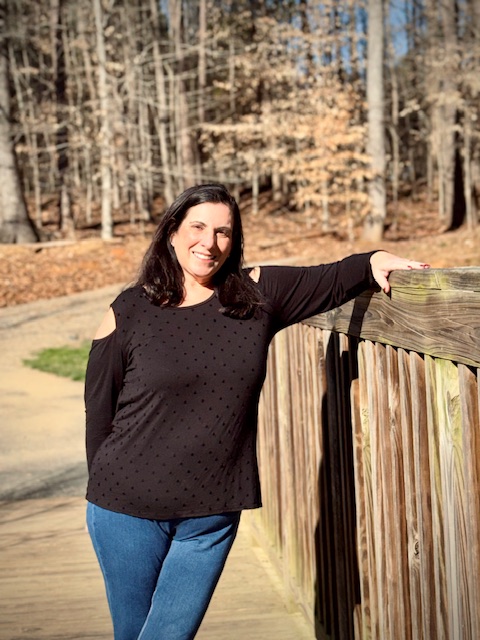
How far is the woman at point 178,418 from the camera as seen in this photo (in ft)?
8.60

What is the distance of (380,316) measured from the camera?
2844 mm

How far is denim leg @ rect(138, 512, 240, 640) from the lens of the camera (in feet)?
8.76

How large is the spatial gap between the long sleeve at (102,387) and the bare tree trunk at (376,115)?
23.2 metres

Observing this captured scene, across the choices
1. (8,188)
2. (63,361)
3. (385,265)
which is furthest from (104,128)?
(385,265)

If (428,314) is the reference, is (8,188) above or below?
below

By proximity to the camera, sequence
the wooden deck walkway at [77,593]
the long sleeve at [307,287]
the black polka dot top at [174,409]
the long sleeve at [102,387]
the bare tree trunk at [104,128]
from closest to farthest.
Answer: the black polka dot top at [174,409] < the long sleeve at [102,387] < the long sleeve at [307,287] < the wooden deck walkway at [77,593] < the bare tree trunk at [104,128]

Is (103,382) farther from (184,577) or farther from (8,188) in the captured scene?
(8,188)

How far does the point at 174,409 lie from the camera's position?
8.60ft

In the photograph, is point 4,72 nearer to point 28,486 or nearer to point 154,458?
point 28,486

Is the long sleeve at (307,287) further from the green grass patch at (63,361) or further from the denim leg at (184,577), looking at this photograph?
the green grass patch at (63,361)

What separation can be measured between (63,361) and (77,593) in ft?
31.1

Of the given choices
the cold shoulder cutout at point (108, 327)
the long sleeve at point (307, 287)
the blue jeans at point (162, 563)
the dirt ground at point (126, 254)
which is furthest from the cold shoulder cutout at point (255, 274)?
the dirt ground at point (126, 254)

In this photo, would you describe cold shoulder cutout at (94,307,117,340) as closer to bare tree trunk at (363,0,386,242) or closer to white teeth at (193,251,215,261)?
white teeth at (193,251,215,261)

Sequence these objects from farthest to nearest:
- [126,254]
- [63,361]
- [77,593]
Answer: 1. [126,254]
2. [63,361]
3. [77,593]
